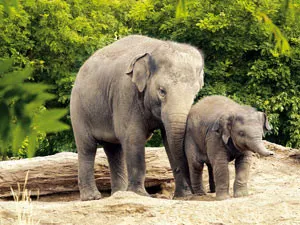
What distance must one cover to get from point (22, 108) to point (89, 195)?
9.02 meters

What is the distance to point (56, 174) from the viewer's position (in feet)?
45.1

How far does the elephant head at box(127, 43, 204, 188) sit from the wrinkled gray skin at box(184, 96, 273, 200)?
0.57ft

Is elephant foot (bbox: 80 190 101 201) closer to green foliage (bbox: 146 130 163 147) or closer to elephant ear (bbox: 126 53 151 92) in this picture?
elephant ear (bbox: 126 53 151 92)

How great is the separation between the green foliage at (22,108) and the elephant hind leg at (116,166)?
29.9 ft

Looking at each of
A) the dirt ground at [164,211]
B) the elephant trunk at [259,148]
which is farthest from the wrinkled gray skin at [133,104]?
the dirt ground at [164,211]

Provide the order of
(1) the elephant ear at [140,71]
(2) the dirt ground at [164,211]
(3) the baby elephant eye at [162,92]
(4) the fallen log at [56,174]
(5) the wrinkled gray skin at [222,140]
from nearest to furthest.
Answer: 1. (2) the dirt ground at [164,211]
2. (5) the wrinkled gray skin at [222,140]
3. (3) the baby elephant eye at [162,92]
4. (1) the elephant ear at [140,71]
5. (4) the fallen log at [56,174]

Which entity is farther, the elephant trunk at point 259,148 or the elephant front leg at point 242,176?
the elephant front leg at point 242,176

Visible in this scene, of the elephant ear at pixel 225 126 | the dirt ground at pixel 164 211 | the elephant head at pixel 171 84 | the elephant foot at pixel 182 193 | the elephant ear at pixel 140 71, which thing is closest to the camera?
the dirt ground at pixel 164 211

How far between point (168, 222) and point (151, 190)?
4565 millimetres

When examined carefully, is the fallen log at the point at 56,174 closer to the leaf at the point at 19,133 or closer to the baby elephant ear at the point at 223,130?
the baby elephant ear at the point at 223,130

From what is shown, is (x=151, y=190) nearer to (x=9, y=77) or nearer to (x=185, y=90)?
(x=185, y=90)

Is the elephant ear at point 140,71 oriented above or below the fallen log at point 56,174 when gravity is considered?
above

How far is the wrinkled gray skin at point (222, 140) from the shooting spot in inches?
434

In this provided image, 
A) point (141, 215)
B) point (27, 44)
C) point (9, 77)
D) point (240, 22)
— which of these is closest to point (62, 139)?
point (27, 44)
